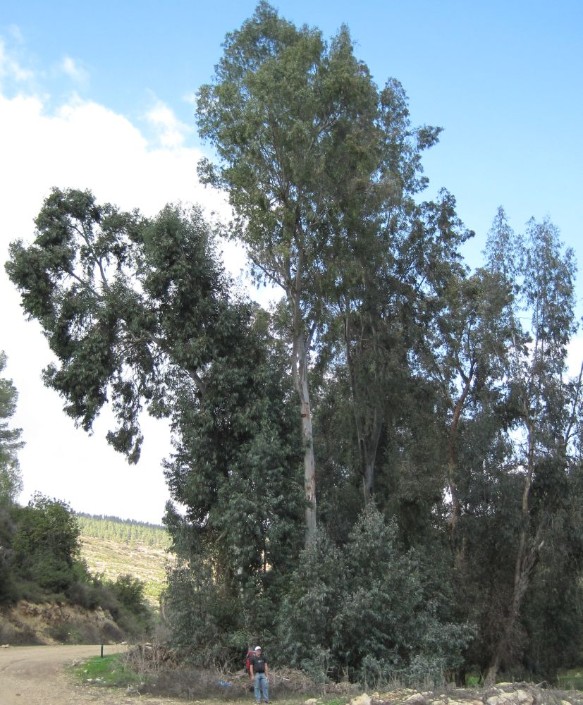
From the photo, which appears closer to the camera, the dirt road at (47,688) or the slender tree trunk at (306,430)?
the dirt road at (47,688)

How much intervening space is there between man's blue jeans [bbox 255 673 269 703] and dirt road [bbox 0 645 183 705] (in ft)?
6.49

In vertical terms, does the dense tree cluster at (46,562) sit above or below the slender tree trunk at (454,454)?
below

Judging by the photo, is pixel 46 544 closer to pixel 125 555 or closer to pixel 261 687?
pixel 261 687

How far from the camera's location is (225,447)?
2291cm

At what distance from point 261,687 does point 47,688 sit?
18.7 feet

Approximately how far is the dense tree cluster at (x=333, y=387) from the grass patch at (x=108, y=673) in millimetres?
1875

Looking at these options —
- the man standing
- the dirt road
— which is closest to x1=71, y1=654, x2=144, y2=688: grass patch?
the dirt road

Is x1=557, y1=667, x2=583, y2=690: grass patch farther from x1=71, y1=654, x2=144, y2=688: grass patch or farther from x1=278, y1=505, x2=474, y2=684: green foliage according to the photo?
x1=71, y1=654, x2=144, y2=688: grass patch

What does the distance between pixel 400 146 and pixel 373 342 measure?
850cm

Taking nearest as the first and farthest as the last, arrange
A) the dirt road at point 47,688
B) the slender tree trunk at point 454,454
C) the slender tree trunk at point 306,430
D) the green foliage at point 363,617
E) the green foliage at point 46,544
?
the dirt road at point 47,688 < the green foliage at point 363,617 < the slender tree trunk at point 306,430 < the slender tree trunk at point 454,454 < the green foliage at point 46,544

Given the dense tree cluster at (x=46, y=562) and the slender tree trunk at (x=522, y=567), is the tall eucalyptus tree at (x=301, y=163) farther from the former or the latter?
the dense tree cluster at (x=46, y=562)

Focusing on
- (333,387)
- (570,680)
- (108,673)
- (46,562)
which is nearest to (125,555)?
(46,562)

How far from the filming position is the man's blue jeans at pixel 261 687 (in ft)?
52.9

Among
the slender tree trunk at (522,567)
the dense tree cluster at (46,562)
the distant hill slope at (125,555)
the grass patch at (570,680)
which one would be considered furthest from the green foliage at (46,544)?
the distant hill slope at (125,555)
